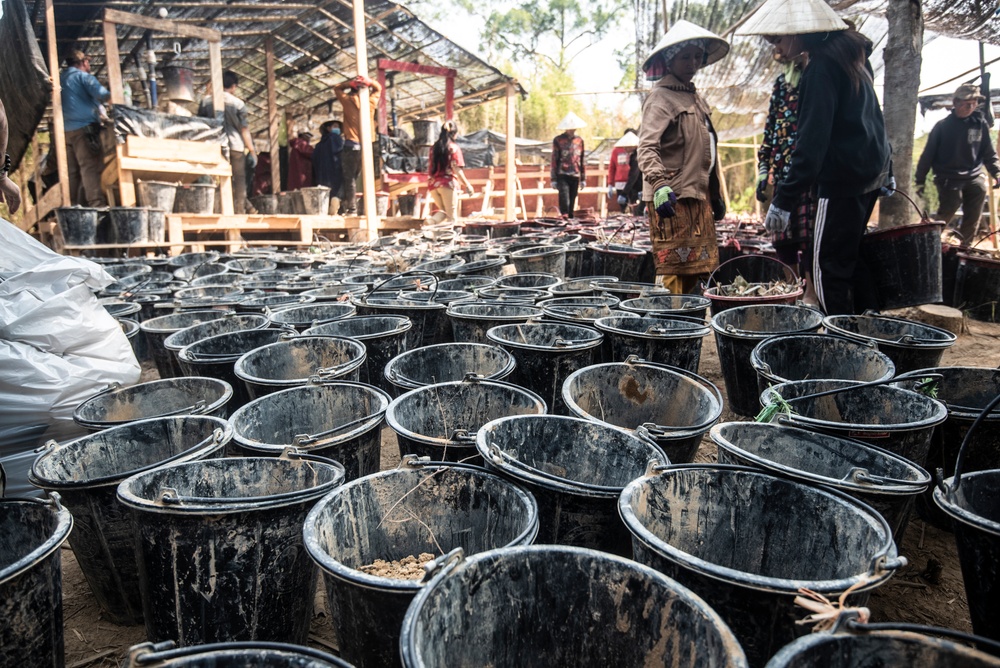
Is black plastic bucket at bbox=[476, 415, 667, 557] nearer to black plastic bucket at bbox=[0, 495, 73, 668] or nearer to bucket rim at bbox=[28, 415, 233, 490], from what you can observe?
bucket rim at bbox=[28, 415, 233, 490]

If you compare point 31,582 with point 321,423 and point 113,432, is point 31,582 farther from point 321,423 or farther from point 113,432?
point 321,423

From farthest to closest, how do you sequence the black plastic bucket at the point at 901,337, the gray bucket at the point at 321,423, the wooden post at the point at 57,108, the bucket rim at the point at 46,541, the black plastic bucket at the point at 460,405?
1. the wooden post at the point at 57,108
2. the black plastic bucket at the point at 901,337
3. the black plastic bucket at the point at 460,405
4. the gray bucket at the point at 321,423
5. the bucket rim at the point at 46,541

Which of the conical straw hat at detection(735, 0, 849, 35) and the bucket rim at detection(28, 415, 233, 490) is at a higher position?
the conical straw hat at detection(735, 0, 849, 35)

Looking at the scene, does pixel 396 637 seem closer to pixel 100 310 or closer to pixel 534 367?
pixel 534 367

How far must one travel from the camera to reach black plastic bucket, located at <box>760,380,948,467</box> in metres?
1.93

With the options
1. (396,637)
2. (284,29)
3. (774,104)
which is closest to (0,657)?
(396,637)

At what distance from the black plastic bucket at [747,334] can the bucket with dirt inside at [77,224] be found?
25.4 ft

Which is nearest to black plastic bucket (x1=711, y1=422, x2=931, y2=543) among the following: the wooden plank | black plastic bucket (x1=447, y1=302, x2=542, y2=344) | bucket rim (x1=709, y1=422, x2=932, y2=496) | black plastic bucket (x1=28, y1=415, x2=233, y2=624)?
bucket rim (x1=709, y1=422, x2=932, y2=496)

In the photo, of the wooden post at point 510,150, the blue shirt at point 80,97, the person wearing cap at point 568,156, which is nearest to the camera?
the blue shirt at point 80,97

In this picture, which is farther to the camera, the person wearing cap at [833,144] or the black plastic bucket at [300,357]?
the person wearing cap at [833,144]

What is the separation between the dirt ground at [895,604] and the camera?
191 cm

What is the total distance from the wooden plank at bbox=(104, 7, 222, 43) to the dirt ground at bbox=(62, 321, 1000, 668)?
8.36 m

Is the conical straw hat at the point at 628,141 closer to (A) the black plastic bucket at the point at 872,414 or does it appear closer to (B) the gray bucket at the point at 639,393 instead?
(B) the gray bucket at the point at 639,393

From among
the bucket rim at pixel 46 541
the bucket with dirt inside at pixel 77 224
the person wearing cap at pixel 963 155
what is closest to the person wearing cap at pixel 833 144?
the bucket rim at pixel 46 541
